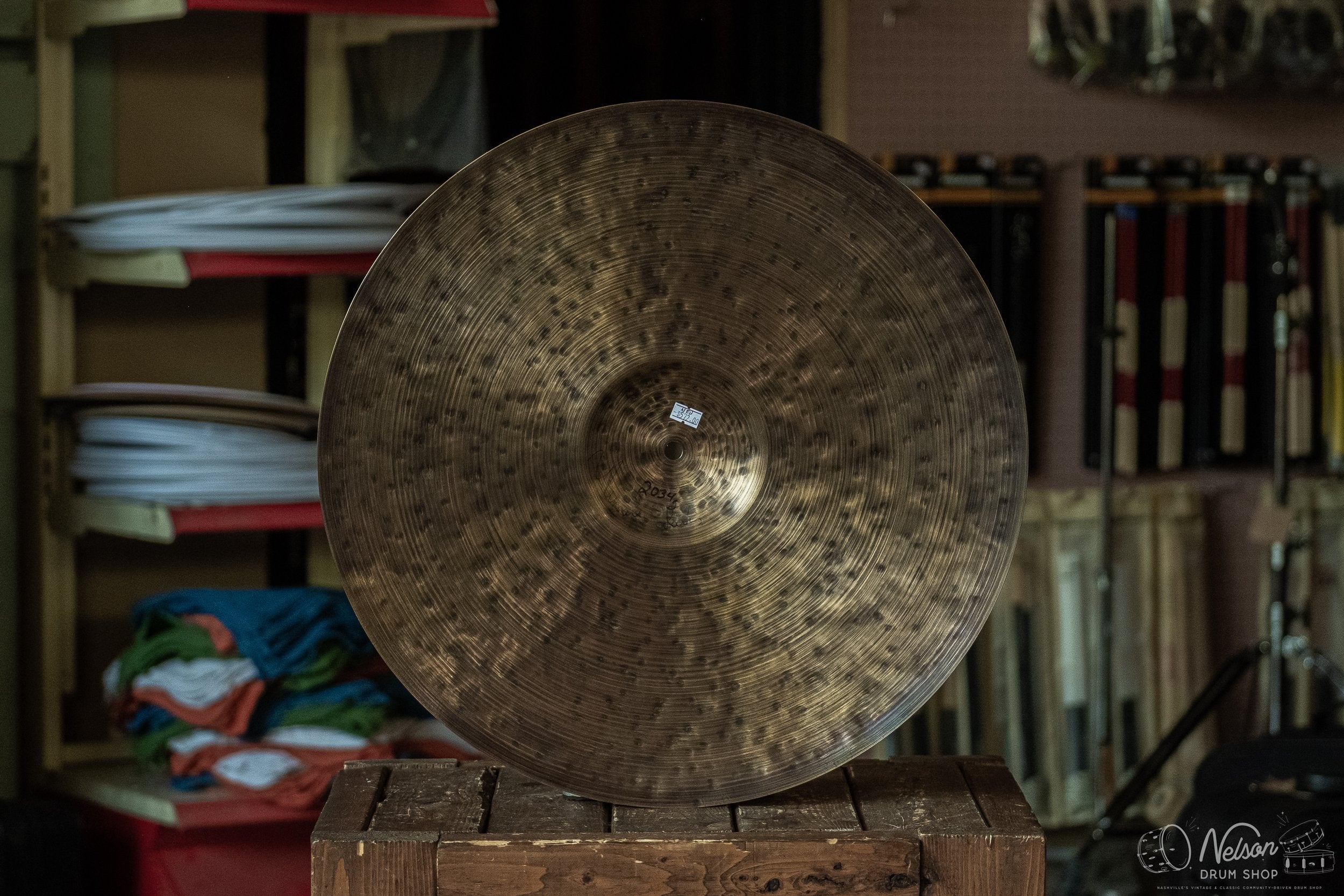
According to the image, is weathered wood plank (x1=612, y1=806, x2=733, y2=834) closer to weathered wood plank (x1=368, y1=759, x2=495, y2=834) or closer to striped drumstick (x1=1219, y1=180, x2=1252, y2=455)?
weathered wood plank (x1=368, y1=759, x2=495, y2=834)

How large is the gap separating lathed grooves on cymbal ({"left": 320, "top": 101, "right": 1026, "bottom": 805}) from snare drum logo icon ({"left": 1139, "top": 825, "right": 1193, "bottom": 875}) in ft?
3.00

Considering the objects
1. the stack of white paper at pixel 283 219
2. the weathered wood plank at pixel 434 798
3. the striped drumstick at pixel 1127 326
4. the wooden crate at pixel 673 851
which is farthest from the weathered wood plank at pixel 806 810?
the striped drumstick at pixel 1127 326

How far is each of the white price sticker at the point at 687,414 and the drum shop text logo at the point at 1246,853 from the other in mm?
1140

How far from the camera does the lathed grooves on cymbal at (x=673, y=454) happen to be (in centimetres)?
154

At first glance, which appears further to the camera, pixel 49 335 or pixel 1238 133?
pixel 1238 133

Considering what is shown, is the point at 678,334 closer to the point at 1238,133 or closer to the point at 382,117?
the point at 382,117

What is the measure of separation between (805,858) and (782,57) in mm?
2074

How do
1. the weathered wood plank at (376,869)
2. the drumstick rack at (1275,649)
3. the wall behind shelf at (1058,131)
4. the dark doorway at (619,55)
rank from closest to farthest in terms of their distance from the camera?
the weathered wood plank at (376,869) < the dark doorway at (619,55) < the drumstick rack at (1275,649) < the wall behind shelf at (1058,131)

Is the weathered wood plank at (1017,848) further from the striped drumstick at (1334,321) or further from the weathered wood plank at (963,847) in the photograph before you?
the striped drumstick at (1334,321)

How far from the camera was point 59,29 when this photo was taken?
245 centimetres

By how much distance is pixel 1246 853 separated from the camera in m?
2.23

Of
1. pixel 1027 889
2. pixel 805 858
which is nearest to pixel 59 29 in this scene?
pixel 805 858

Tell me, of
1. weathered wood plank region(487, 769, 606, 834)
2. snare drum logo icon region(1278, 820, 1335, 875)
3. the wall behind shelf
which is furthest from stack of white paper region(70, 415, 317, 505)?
the wall behind shelf

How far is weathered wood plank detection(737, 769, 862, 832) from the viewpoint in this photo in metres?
1.58
